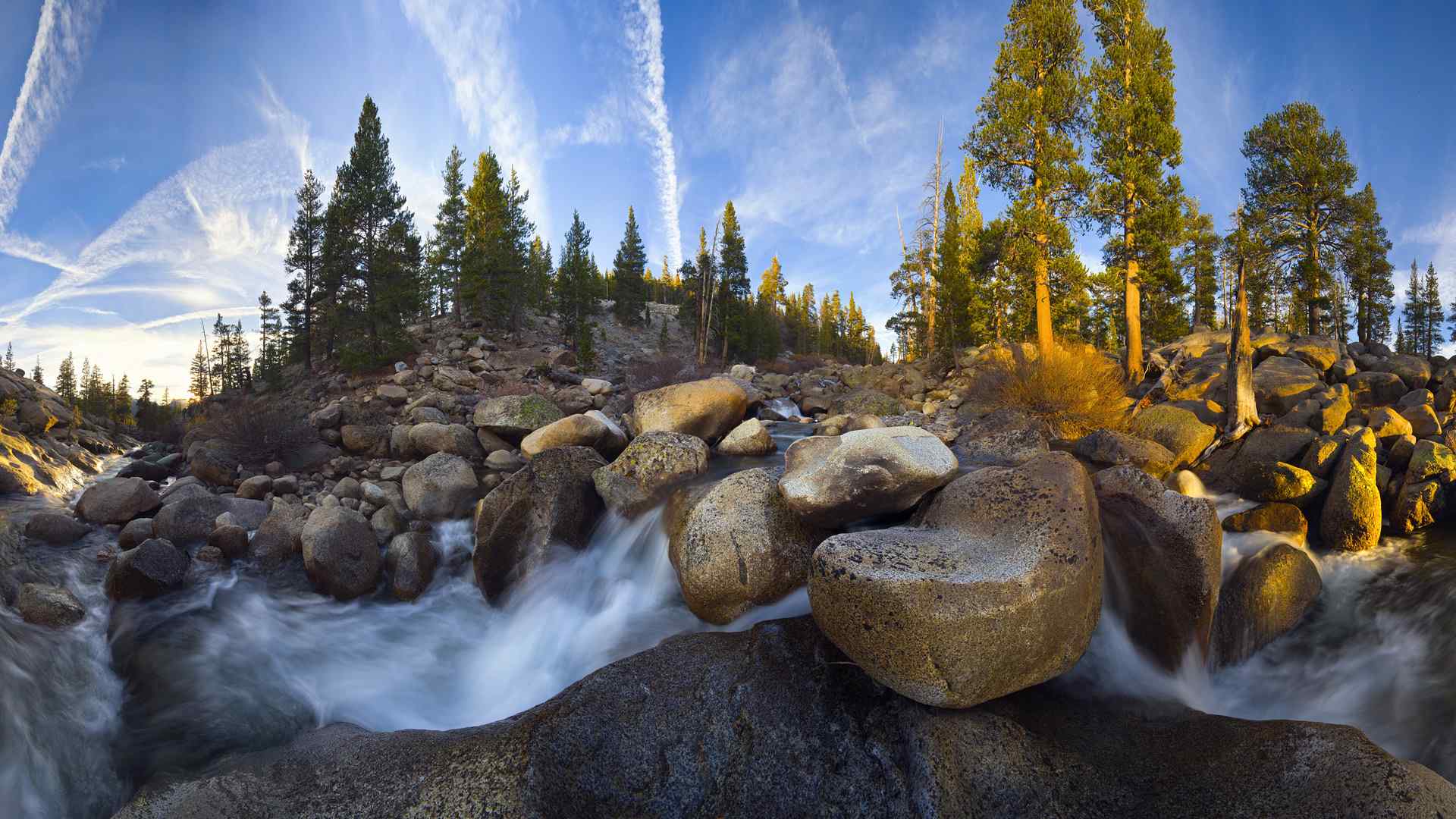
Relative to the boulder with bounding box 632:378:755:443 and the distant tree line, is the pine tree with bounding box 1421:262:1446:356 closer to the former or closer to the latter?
the distant tree line

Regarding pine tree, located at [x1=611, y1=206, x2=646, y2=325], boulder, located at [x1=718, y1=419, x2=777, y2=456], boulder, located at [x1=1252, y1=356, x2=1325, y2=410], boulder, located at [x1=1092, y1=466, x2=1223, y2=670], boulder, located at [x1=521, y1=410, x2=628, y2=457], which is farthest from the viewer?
pine tree, located at [x1=611, y1=206, x2=646, y2=325]

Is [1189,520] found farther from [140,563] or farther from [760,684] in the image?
[140,563]

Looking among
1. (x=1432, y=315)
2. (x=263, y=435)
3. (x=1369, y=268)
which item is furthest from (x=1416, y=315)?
(x=263, y=435)

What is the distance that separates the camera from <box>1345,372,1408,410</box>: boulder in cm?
1062

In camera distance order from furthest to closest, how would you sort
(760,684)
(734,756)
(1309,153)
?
(1309,153) → (760,684) → (734,756)

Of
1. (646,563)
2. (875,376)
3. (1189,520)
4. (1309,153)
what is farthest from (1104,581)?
(1309,153)

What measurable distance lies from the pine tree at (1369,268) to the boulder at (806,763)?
29000 millimetres

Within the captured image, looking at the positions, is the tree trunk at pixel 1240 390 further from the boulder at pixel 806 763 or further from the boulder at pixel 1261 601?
the boulder at pixel 806 763

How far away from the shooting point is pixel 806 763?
10.3 feet

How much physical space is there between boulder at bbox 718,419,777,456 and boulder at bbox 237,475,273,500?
24.3 ft

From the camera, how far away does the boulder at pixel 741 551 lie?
4.66 metres

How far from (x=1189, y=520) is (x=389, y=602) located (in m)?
7.91

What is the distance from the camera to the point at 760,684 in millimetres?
3580

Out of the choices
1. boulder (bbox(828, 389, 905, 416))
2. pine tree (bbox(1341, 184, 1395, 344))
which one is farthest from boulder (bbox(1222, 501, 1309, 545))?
pine tree (bbox(1341, 184, 1395, 344))
